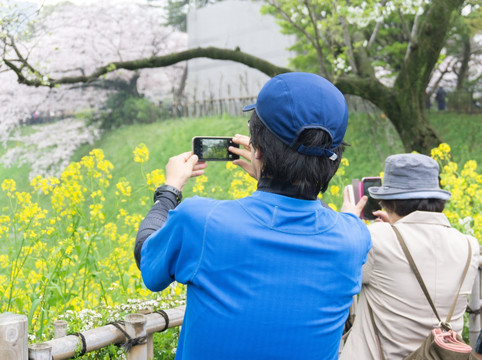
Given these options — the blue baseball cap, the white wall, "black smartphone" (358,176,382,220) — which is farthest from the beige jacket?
the white wall

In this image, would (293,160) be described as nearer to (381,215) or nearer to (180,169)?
(180,169)

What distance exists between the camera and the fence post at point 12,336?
4.69 feet

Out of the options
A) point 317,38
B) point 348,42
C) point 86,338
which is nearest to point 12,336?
point 86,338

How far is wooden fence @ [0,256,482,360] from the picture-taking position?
144 cm

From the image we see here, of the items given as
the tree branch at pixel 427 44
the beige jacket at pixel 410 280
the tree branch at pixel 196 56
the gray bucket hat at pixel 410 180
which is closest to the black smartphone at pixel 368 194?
the gray bucket hat at pixel 410 180

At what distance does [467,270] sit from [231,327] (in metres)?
1.16

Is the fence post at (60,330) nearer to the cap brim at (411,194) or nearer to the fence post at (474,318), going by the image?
the cap brim at (411,194)

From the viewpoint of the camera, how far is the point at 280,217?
45.4 inches

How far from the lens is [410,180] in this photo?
204 centimetres

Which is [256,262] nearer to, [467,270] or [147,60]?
[467,270]

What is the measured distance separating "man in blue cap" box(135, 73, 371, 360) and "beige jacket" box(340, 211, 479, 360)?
0.76m

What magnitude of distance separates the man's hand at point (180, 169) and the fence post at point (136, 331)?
754 mm

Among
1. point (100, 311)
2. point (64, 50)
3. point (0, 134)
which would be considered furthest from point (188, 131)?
point (100, 311)

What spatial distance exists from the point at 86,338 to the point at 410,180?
1284 millimetres
